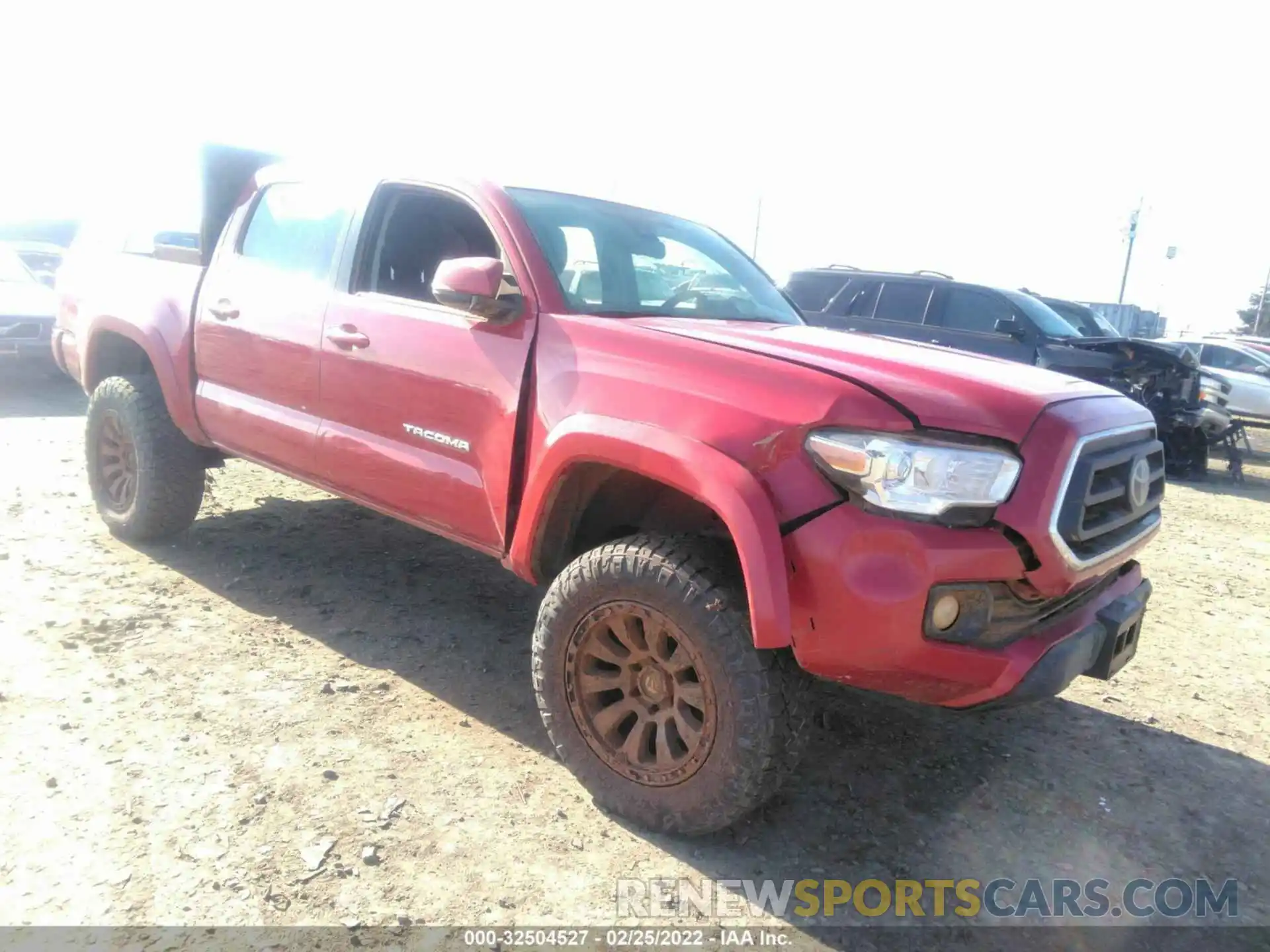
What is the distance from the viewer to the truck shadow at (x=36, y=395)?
26.2 ft

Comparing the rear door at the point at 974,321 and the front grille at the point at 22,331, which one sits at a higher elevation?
the rear door at the point at 974,321

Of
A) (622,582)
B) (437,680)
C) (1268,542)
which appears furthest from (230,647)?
(1268,542)

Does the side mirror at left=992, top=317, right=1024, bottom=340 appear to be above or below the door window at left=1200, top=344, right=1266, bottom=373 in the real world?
above

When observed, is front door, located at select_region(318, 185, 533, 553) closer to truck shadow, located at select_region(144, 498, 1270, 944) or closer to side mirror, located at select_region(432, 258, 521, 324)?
side mirror, located at select_region(432, 258, 521, 324)

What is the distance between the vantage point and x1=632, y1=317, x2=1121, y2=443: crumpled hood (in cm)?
220

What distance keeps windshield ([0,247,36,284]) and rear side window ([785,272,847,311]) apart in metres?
8.30

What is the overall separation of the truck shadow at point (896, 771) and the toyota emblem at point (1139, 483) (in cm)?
88

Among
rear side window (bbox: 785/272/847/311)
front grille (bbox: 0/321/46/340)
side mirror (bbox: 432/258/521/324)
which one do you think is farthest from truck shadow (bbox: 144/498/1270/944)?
rear side window (bbox: 785/272/847/311)

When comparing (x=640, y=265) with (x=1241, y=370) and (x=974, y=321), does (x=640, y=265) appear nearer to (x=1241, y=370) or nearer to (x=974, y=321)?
(x=974, y=321)

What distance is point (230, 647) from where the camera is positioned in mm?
3527

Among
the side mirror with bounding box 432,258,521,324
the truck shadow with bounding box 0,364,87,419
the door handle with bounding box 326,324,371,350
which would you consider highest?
the side mirror with bounding box 432,258,521,324

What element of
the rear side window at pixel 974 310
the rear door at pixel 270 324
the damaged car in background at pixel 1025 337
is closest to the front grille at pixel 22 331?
the rear door at pixel 270 324

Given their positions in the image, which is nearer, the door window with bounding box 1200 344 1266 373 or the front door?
the front door

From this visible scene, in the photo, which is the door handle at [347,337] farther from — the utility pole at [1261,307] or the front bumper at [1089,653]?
the utility pole at [1261,307]
